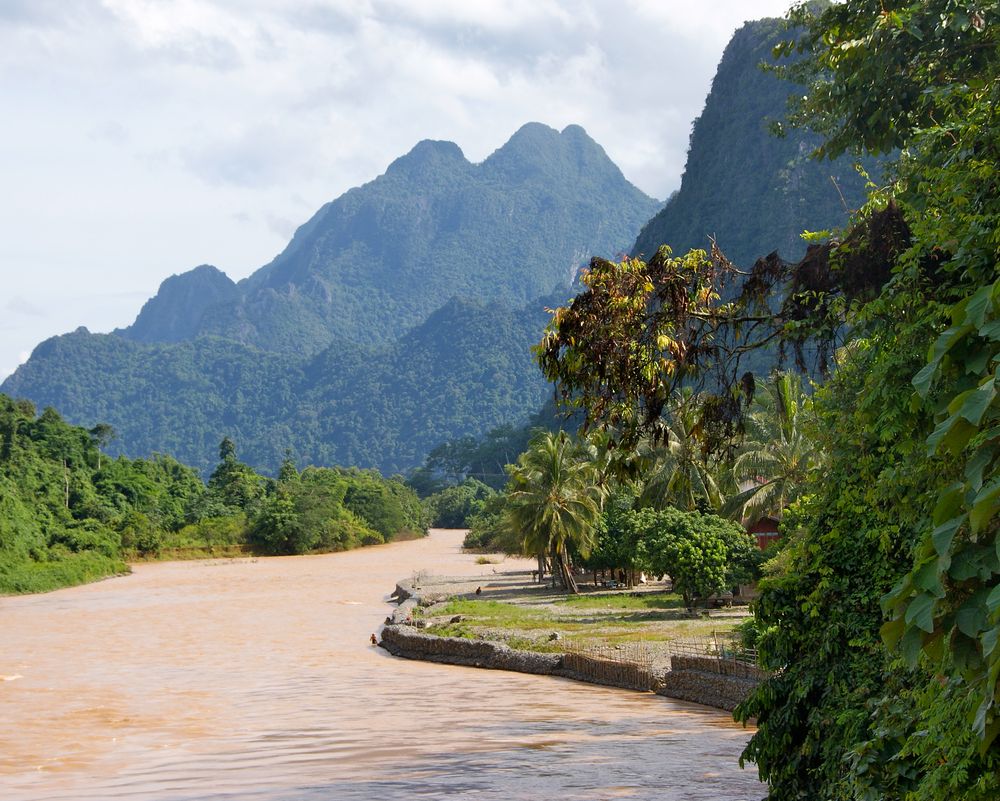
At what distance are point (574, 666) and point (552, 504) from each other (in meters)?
17.3

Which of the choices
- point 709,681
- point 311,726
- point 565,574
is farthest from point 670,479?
point 311,726

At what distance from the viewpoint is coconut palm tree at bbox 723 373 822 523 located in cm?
3116

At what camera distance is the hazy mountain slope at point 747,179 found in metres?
112

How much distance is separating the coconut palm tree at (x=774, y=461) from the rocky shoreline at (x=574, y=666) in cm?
945

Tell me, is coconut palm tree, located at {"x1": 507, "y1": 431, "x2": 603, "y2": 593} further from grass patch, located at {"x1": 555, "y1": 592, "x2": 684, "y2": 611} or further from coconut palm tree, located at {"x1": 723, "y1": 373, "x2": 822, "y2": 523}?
coconut palm tree, located at {"x1": 723, "y1": 373, "x2": 822, "y2": 523}

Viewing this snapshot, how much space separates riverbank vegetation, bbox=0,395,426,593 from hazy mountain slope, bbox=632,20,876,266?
44448 mm

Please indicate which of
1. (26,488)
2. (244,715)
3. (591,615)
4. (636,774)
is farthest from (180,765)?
(26,488)

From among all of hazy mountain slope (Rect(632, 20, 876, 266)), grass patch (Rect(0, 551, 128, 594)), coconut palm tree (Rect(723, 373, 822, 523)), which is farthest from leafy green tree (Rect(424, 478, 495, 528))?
coconut palm tree (Rect(723, 373, 822, 523))

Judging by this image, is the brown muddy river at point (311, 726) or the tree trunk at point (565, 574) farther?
the tree trunk at point (565, 574)

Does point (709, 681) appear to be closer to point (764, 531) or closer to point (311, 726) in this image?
point (311, 726)

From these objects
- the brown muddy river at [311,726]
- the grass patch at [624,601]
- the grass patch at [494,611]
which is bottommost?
the brown muddy river at [311,726]

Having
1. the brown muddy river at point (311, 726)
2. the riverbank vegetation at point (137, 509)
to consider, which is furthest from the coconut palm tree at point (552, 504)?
the riverbank vegetation at point (137, 509)

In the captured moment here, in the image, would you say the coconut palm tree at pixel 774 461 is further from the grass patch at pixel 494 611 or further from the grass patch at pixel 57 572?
the grass patch at pixel 57 572

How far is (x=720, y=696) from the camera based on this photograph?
18.9 meters
